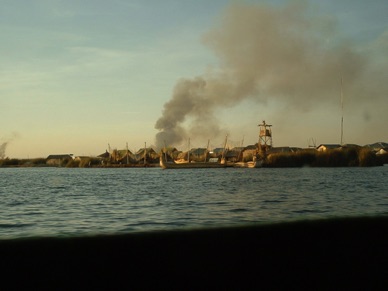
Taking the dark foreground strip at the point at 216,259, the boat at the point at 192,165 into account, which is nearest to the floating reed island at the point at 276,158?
the boat at the point at 192,165

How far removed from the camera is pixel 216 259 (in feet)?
21.0

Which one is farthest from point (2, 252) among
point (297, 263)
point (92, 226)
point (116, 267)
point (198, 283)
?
point (92, 226)

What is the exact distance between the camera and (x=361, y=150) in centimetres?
12212

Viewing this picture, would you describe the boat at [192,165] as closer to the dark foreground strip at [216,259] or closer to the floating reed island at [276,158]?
the floating reed island at [276,158]

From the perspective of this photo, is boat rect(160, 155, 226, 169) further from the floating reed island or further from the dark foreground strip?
the dark foreground strip

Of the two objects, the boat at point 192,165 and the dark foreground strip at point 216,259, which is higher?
the boat at point 192,165

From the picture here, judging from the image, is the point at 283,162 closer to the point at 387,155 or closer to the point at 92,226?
the point at 387,155

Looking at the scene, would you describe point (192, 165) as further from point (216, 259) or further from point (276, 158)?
point (216, 259)

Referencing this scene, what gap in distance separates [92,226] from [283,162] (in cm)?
11400

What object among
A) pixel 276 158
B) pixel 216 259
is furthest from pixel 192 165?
pixel 216 259

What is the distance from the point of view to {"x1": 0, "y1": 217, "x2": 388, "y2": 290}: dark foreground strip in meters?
5.80

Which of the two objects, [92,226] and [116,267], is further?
[92,226]

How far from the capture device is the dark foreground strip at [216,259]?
5.80m

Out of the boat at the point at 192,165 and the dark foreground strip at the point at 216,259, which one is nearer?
the dark foreground strip at the point at 216,259
